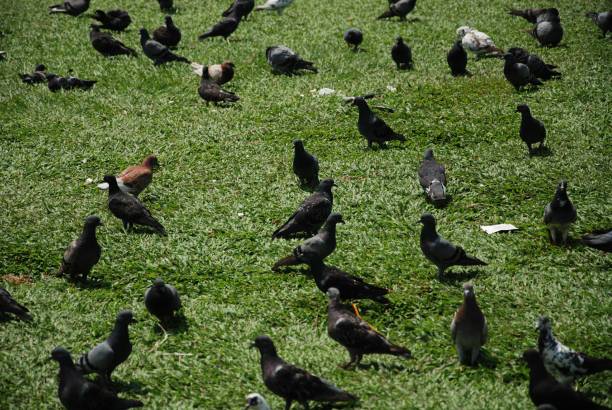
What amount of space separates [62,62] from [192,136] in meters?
5.13

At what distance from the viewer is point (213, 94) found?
14.2m

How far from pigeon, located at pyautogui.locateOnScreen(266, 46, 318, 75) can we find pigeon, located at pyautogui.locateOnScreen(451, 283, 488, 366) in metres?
9.42

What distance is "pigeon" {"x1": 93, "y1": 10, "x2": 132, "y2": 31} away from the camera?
1845 centimetres

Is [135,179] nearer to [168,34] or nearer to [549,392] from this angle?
[549,392]

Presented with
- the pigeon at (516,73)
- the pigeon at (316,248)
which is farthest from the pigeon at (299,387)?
the pigeon at (516,73)

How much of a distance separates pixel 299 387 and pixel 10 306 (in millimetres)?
3272

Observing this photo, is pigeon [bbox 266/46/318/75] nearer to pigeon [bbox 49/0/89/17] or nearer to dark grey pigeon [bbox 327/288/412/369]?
pigeon [bbox 49/0/89/17]

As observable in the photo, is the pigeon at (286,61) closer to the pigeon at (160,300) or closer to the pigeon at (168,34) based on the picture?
the pigeon at (168,34)

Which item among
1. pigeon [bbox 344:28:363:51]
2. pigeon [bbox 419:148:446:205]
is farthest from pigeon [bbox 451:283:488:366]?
pigeon [bbox 344:28:363:51]

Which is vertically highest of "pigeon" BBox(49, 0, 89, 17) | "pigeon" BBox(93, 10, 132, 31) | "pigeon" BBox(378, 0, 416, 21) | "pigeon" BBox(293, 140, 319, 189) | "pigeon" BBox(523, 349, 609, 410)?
"pigeon" BBox(523, 349, 609, 410)

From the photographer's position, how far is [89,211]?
34.8 ft

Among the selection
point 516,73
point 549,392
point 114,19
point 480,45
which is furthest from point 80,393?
point 114,19

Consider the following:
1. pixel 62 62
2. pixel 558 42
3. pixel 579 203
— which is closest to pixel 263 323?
pixel 579 203

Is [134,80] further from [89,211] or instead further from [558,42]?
[558,42]
